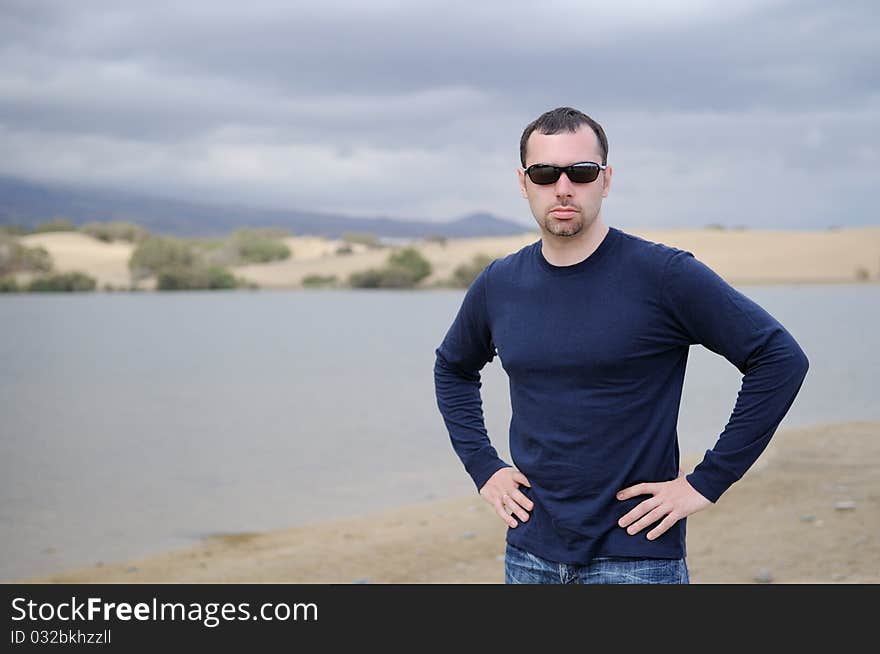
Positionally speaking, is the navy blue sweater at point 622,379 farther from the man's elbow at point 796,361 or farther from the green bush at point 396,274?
the green bush at point 396,274

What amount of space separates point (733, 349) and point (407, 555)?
222 inches

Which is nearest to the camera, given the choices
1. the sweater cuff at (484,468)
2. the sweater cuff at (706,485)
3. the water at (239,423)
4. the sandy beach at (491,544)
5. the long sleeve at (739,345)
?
the long sleeve at (739,345)

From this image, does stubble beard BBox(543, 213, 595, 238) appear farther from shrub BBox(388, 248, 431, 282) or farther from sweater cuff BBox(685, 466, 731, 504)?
shrub BBox(388, 248, 431, 282)

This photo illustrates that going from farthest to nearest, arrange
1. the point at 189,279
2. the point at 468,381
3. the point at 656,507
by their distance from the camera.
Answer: the point at 189,279 → the point at 468,381 → the point at 656,507

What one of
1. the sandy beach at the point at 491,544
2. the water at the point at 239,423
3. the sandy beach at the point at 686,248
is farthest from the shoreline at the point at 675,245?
the sandy beach at the point at 491,544

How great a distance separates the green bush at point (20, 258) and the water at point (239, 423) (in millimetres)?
25451

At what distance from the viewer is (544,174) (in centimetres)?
319

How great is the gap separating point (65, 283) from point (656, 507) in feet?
218

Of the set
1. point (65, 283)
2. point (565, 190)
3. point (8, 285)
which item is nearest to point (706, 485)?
point (565, 190)

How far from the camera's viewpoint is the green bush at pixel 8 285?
63.0 meters

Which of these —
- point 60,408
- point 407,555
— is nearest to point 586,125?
point 407,555

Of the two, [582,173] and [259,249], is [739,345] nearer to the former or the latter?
[582,173]

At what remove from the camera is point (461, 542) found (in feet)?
28.2

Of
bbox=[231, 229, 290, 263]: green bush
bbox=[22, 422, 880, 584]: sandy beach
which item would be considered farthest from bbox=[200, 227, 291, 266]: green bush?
bbox=[22, 422, 880, 584]: sandy beach
